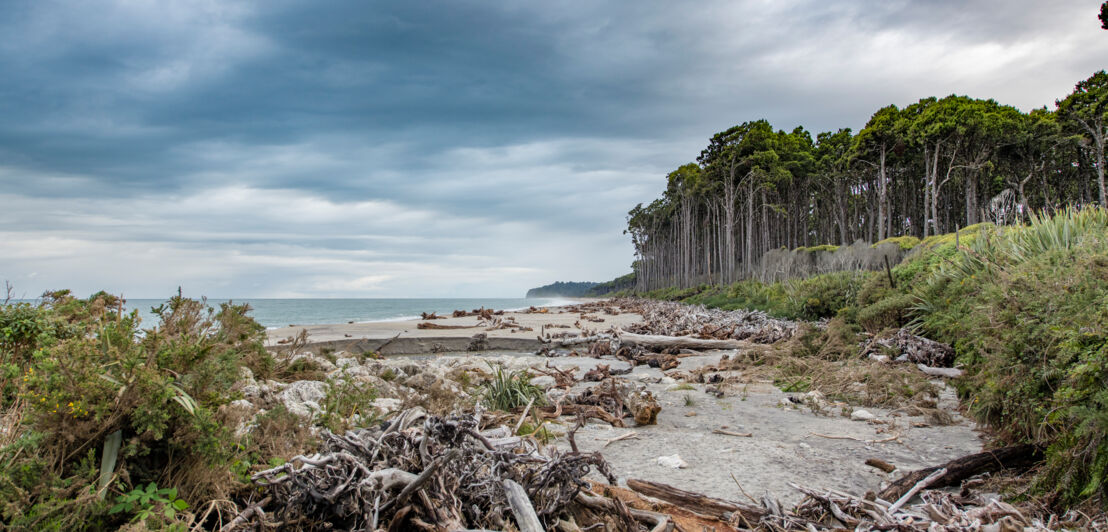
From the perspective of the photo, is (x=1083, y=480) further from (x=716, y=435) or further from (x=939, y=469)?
(x=716, y=435)

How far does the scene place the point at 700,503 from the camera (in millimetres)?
3041

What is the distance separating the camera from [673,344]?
43.3 feet

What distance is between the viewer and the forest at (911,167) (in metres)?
32.6

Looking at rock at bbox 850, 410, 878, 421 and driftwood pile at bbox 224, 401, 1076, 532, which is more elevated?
driftwood pile at bbox 224, 401, 1076, 532

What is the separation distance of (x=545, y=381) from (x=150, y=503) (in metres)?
6.08

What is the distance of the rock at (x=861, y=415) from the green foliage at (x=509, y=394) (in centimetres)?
351

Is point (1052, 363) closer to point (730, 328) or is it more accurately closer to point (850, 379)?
point (850, 379)

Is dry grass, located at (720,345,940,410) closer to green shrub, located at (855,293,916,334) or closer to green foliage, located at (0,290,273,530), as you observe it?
green shrub, located at (855,293,916,334)

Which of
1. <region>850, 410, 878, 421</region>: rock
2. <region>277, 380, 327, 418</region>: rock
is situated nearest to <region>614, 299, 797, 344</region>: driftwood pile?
<region>850, 410, 878, 421</region>: rock

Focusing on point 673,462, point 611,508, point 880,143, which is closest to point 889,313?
point 673,462

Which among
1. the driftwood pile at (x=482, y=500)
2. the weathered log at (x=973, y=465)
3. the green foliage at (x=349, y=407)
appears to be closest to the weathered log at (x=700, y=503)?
the driftwood pile at (x=482, y=500)

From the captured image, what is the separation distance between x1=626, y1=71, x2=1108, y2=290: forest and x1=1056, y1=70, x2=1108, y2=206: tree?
60 millimetres

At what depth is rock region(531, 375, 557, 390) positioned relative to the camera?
7.53 metres

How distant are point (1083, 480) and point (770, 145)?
39767mm
